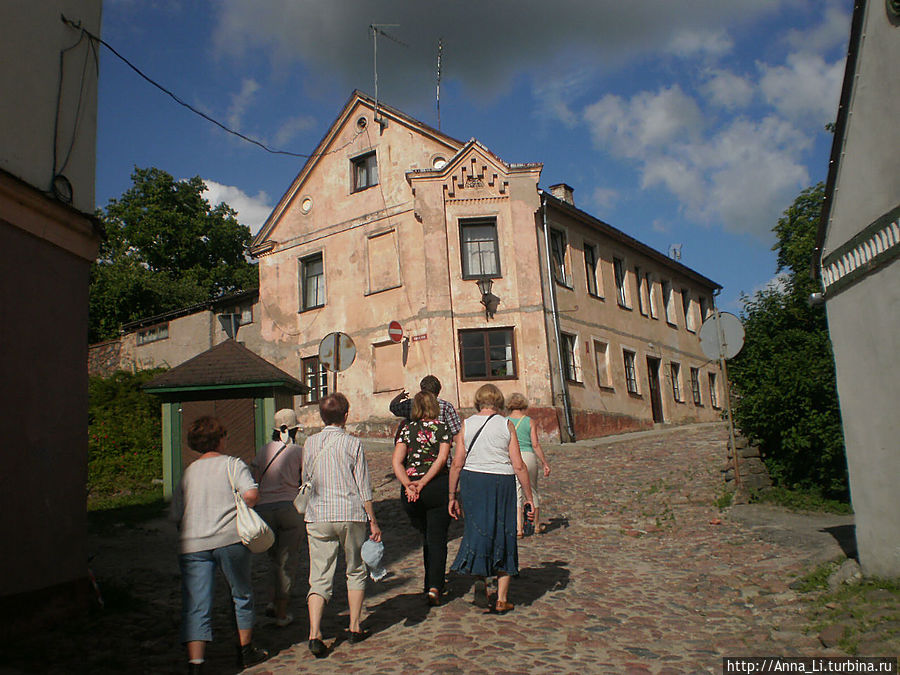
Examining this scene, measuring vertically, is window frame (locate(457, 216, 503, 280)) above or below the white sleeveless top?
above

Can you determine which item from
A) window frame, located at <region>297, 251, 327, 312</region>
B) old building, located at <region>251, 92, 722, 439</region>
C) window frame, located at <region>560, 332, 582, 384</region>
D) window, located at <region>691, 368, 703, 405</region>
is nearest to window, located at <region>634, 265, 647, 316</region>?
old building, located at <region>251, 92, 722, 439</region>

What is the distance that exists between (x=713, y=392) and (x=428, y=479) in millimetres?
29858

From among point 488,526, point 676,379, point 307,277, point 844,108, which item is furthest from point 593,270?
point 488,526

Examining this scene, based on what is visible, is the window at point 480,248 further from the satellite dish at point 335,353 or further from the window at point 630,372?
the satellite dish at point 335,353

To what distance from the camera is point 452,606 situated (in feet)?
23.9

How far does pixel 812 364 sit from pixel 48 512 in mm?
10289

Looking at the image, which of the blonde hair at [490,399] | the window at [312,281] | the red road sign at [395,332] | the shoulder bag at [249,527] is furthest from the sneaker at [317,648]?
the window at [312,281]

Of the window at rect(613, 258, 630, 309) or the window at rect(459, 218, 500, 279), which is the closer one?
the window at rect(459, 218, 500, 279)

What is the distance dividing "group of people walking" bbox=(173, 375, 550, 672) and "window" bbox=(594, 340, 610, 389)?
18.2m

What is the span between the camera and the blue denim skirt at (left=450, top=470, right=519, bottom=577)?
698 cm

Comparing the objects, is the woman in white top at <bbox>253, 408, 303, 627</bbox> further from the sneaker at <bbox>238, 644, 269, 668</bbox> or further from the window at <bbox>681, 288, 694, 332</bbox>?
the window at <bbox>681, 288, 694, 332</bbox>

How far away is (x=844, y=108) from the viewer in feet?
24.2

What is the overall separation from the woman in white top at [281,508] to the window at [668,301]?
90.4 ft

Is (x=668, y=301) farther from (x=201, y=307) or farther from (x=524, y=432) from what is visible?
(x=524, y=432)
